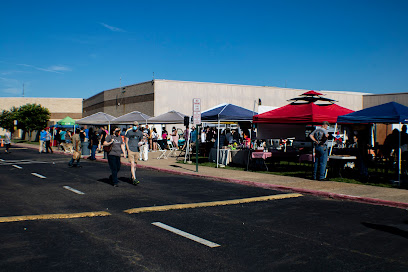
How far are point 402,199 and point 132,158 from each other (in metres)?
7.58

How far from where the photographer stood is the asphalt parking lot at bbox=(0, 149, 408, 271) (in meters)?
5.07

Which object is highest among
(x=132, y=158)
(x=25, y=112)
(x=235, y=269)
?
(x=25, y=112)

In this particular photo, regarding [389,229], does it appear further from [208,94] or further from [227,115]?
[208,94]

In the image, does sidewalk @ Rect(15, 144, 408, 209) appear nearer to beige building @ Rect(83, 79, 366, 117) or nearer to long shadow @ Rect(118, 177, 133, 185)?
long shadow @ Rect(118, 177, 133, 185)

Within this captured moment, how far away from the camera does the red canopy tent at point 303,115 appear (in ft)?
48.6

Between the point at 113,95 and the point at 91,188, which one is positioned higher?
the point at 113,95

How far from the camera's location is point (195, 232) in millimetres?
6598

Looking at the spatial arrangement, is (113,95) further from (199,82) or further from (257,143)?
(257,143)

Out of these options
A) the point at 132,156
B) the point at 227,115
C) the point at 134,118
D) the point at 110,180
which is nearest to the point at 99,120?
the point at 134,118

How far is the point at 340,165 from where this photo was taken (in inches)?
568

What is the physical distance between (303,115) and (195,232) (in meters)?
9.65

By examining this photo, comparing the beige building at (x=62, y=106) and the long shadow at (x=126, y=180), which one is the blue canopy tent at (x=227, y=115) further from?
the beige building at (x=62, y=106)

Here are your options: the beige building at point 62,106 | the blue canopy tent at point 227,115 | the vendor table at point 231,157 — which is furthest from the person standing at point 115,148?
the beige building at point 62,106

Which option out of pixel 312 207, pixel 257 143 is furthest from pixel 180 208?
pixel 257 143
